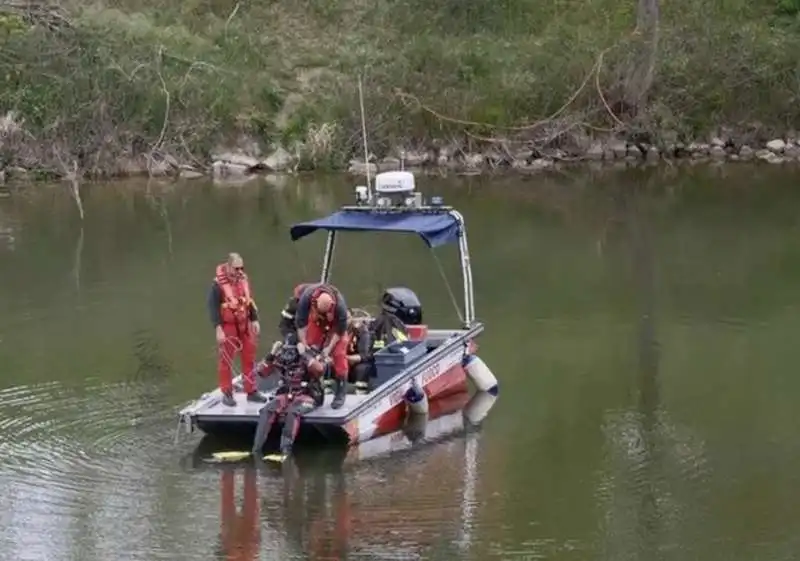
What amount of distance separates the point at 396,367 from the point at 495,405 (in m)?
1.40

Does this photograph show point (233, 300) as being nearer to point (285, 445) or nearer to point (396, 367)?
point (285, 445)

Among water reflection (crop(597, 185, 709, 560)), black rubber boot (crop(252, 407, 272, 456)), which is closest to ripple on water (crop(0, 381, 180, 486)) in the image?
black rubber boot (crop(252, 407, 272, 456))

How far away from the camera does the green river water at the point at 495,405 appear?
11.4m

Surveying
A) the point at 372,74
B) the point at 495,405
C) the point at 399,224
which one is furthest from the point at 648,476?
the point at 372,74

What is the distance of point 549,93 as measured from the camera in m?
40.3

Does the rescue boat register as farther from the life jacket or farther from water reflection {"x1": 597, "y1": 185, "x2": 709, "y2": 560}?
water reflection {"x1": 597, "y1": 185, "x2": 709, "y2": 560}

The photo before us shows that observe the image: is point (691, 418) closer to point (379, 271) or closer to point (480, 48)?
point (379, 271)

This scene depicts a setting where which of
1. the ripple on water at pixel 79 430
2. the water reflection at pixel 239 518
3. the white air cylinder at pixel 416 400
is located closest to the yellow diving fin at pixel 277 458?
the water reflection at pixel 239 518

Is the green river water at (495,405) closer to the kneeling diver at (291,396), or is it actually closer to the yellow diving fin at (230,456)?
the yellow diving fin at (230,456)

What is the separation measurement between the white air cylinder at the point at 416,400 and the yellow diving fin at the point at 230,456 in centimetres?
173

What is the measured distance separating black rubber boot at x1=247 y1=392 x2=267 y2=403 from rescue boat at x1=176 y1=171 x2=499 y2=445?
0.06 m

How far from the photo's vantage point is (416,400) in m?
14.3

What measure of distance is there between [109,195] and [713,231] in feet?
45.6

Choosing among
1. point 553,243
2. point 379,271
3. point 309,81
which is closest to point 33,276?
point 379,271
